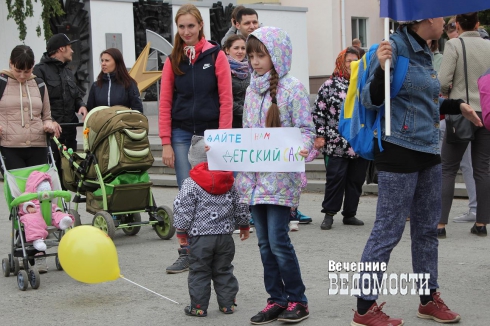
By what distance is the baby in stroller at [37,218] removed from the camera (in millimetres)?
6871

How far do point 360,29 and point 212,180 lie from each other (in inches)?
1271

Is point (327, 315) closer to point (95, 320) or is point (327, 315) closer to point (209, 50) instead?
point (95, 320)

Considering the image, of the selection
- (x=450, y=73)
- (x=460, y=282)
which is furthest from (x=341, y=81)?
(x=460, y=282)

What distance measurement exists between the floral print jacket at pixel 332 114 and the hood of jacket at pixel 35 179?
3061 mm

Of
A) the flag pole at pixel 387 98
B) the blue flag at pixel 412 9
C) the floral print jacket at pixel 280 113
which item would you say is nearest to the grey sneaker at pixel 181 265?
the floral print jacket at pixel 280 113

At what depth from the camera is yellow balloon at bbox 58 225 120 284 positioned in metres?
5.85

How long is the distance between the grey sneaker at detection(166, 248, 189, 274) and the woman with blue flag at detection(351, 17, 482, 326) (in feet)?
7.57

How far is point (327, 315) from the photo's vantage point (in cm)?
538

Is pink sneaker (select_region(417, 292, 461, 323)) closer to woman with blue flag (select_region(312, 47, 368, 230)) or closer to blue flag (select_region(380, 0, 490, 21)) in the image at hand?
blue flag (select_region(380, 0, 490, 21))

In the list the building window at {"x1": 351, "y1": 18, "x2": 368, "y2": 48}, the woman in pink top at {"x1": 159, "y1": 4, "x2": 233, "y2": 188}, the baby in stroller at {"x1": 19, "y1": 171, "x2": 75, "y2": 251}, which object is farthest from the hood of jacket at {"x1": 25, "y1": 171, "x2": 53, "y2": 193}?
the building window at {"x1": 351, "y1": 18, "x2": 368, "y2": 48}

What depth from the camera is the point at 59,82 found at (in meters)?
9.39

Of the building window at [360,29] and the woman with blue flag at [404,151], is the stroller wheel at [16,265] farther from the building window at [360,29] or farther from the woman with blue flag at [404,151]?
the building window at [360,29]

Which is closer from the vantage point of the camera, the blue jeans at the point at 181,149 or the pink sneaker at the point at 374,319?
the pink sneaker at the point at 374,319

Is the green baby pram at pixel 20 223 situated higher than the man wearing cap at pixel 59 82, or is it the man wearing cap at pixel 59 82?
the man wearing cap at pixel 59 82
